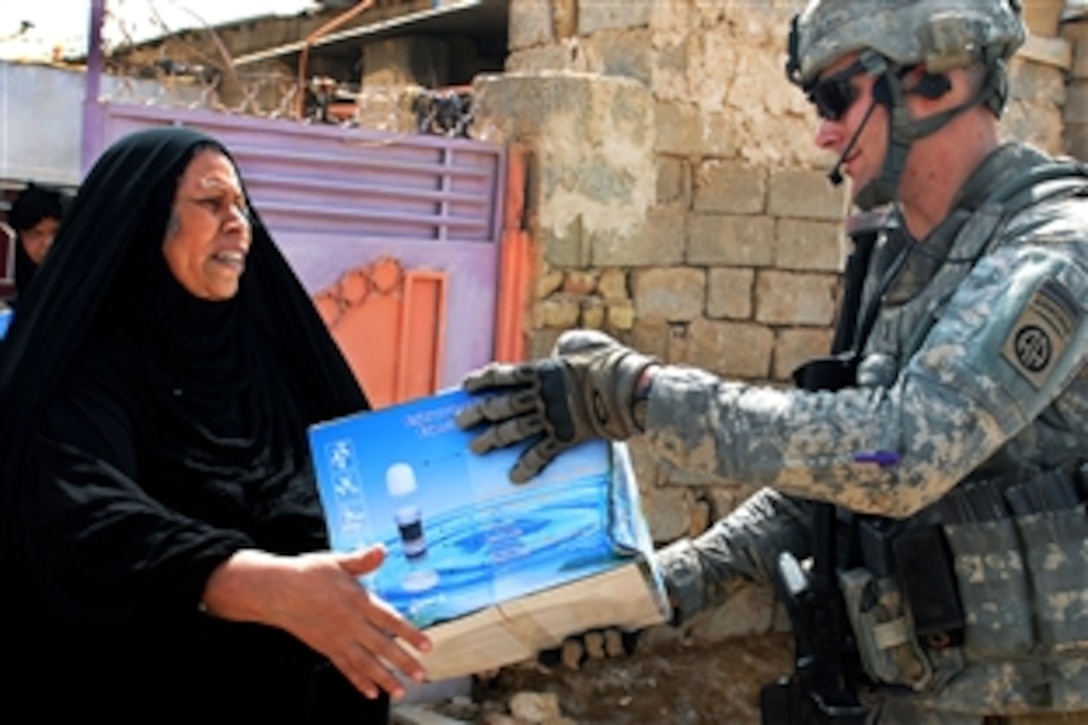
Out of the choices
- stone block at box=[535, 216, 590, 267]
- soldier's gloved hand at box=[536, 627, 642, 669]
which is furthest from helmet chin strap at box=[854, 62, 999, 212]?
stone block at box=[535, 216, 590, 267]

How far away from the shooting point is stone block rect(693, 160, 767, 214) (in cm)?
517

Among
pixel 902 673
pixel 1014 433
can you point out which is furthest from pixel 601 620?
pixel 1014 433

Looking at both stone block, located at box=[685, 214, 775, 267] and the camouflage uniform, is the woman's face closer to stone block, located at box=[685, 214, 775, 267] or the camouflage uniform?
the camouflage uniform

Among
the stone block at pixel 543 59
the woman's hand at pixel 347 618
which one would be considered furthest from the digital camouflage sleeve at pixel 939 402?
the stone block at pixel 543 59

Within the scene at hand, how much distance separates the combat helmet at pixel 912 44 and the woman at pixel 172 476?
102cm

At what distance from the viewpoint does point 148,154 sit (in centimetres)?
222

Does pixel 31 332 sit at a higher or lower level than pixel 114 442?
higher

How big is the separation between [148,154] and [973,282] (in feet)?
4.36

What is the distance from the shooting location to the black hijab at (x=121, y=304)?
2.03 metres

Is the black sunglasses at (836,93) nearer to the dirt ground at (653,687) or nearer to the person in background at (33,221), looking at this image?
the person in background at (33,221)

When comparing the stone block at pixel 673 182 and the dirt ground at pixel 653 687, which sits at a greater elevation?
the stone block at pixel 673 182

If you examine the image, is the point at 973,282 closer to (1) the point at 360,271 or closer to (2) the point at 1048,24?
(1) the point at 360,271

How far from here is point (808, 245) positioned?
5.34 meters

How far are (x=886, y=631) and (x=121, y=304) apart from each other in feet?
4.37
